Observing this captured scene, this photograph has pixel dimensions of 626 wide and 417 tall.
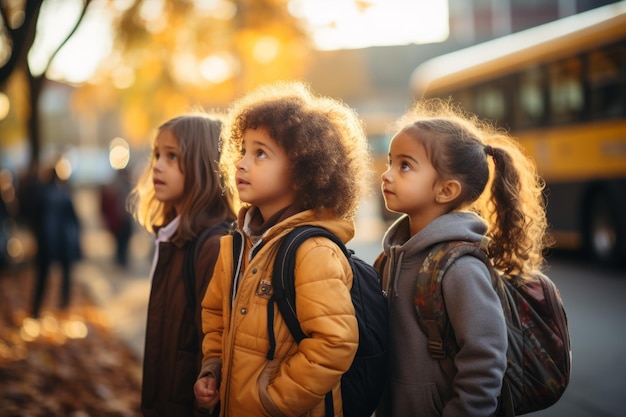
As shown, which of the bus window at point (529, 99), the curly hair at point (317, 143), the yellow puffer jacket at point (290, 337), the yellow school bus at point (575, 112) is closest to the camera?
the yellow puffer jacket at point (290, 337)

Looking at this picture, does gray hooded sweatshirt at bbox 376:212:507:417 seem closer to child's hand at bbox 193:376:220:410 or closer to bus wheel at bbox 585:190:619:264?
child's hand at bbox 193:376:220:410

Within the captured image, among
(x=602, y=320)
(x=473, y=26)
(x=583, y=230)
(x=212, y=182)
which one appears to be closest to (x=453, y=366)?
(x=212, y=182)

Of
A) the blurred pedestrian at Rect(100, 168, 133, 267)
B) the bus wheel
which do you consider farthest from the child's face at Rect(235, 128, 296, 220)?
the blurred pedestrian at Rect(100, 168, 133, 267)

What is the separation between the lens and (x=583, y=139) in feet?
41.2

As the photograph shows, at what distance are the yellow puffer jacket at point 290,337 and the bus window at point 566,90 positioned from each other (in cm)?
1068

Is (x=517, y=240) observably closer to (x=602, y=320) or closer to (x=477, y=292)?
(x=477, y=292)

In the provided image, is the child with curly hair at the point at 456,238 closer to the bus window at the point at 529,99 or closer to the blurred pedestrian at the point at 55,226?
the blurred pedestrian at the point at 55,226

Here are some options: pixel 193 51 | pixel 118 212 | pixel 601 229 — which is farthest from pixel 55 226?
pixel 193 51

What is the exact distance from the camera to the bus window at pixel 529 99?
542 inches

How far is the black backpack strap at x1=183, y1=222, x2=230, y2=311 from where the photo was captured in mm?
3363

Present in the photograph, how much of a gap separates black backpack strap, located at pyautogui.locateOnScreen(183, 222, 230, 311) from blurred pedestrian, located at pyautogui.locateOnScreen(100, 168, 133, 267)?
42.1 ft

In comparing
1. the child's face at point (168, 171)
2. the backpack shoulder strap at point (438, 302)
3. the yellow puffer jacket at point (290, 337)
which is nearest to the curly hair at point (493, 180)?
the backpack shoulder strap at point (438, 302)

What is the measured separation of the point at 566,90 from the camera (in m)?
13.0

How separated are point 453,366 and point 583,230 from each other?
10525mm
